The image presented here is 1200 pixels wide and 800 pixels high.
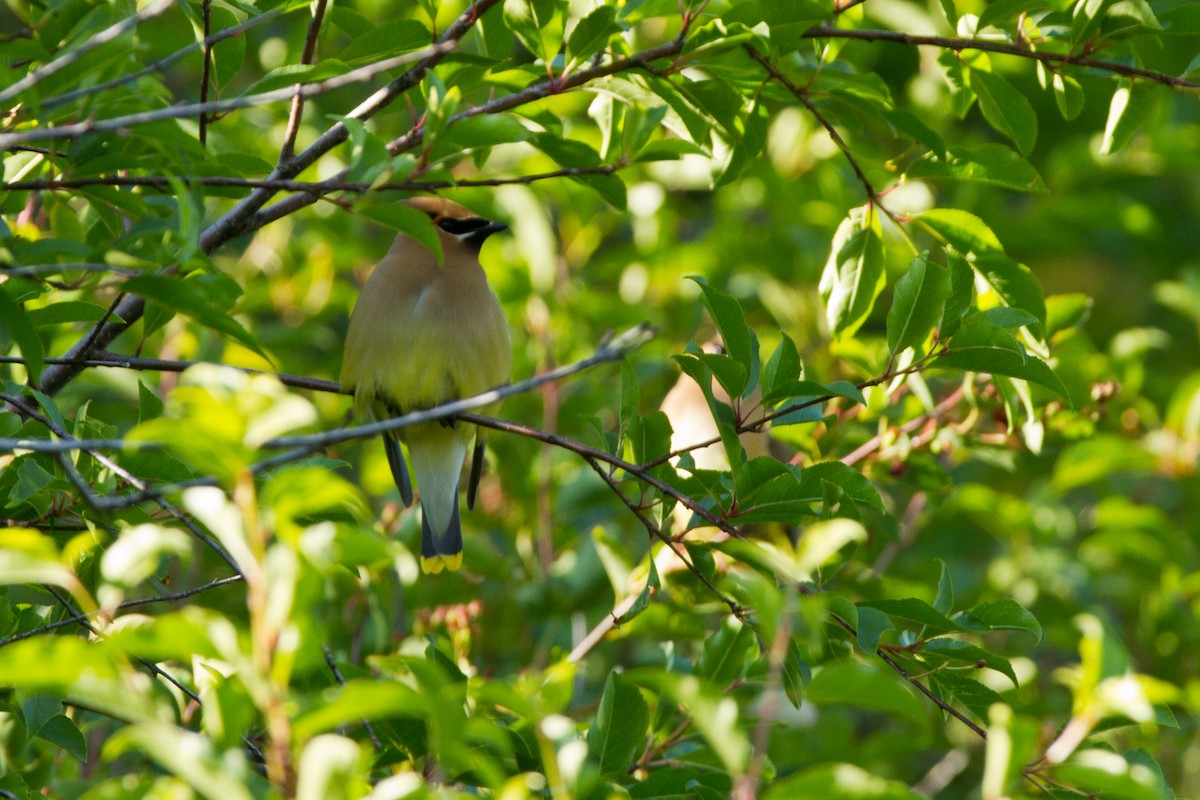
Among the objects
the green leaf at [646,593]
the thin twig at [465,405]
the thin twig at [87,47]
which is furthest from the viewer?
the green leaf at [646,593]

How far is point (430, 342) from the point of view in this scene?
3.65 meters

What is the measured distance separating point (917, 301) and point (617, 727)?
0.89 metres

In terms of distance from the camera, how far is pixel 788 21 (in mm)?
2330

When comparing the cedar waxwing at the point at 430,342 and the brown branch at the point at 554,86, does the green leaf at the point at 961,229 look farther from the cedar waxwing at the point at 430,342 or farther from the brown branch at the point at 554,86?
the cedar waxwing at the point at 430,342

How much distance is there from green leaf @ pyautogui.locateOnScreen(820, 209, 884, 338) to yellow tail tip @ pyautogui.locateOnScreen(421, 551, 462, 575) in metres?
1.64

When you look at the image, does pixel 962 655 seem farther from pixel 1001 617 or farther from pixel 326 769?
Answer: pixel 326 769

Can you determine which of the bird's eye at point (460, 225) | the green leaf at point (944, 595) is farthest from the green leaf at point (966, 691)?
the bird's eye at point (460, 225)

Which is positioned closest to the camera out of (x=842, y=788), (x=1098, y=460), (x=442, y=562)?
(x=842, y=788)

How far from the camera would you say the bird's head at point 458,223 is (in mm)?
3916

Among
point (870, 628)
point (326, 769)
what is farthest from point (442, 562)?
point (326, 769)

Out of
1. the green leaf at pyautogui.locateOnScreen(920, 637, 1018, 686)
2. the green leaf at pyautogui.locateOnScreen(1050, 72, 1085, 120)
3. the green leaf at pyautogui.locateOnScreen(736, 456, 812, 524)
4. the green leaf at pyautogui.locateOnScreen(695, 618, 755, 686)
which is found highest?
the green leaf at pyautogui.locateOnScreen(1050, 72, 1085, 120)

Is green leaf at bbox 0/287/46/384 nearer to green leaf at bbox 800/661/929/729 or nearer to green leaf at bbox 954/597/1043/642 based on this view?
green leaf at bbox 800/661/929/729

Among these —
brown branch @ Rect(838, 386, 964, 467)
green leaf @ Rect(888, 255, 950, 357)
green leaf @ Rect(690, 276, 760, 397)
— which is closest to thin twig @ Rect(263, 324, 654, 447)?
green leaf @ Rect(690, 276, 760, 397)

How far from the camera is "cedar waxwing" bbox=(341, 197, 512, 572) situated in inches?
144
